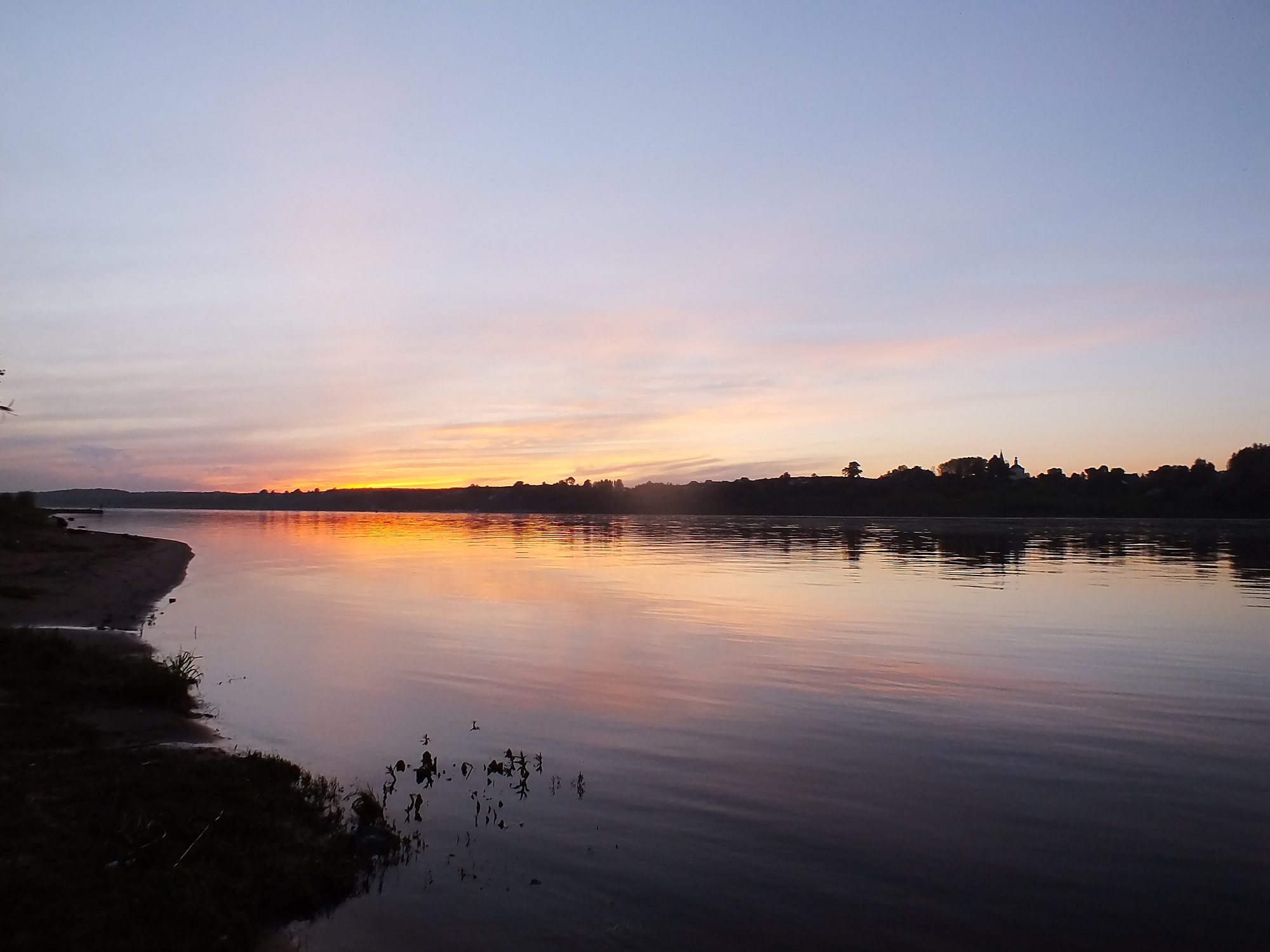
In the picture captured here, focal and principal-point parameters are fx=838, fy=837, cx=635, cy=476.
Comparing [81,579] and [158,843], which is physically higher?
[81,579]

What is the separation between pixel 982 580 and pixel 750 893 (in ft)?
117

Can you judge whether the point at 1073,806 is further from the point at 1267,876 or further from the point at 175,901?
the point at 175,901

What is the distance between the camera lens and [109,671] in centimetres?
1508

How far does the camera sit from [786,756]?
12.9m

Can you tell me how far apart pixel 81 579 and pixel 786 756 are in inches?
1258

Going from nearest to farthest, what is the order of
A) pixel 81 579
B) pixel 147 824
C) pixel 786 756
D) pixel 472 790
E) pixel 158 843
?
pixel 158 843 → pixel 147 824 → pixel 472 790 → pixel 786 756 → pixel 81 579

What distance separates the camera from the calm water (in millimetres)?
8109

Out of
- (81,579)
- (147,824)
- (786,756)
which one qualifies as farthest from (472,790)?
(81,579)

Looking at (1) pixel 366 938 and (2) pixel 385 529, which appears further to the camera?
(2) pixel 385 529

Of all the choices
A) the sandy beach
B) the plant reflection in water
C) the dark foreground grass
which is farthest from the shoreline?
the sandy beach

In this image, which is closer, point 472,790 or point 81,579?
point 472,790

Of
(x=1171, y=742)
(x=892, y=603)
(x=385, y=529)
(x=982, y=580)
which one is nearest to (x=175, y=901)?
(x=1171, y=742)

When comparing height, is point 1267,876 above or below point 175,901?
below

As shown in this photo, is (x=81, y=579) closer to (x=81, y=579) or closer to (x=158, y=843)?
(x=81, y=579)
